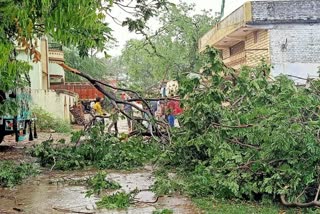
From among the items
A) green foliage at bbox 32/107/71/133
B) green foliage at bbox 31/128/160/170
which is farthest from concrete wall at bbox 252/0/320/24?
green foliage at bbox 32/107/71/133

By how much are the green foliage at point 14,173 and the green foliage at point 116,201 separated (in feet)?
8.47

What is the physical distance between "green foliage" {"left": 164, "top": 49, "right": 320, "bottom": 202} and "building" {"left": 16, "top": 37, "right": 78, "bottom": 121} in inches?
574

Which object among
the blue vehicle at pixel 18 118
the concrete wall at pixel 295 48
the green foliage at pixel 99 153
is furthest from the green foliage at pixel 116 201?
the concrete wall at pixel 295 48

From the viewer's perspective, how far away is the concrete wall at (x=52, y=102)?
84.4ft

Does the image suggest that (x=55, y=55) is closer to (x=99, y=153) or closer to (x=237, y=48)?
(x=237, y=48)

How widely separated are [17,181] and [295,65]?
13.6 metres

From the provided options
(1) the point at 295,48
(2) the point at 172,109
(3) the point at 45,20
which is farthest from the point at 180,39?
(3) the point at 45,20

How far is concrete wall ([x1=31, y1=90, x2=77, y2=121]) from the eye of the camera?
25.7 meters

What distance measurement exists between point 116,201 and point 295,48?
1459 centimetres

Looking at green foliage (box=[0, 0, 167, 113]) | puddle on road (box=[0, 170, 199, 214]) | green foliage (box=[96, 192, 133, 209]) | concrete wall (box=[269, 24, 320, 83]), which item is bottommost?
puddle on road (box=[0, 170, 199, 214])

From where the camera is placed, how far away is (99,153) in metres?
11.9

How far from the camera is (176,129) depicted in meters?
11.8

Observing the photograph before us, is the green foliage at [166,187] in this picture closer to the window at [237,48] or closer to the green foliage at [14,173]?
the green foliage at [14,173]

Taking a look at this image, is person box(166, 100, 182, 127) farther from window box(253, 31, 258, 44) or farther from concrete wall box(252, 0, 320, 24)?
window box(253, 31, 258, 44)
